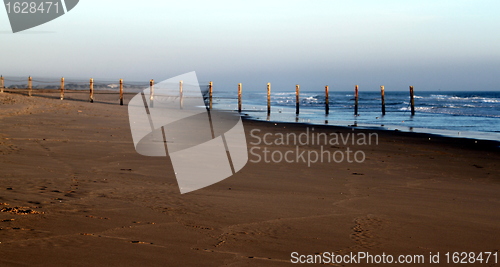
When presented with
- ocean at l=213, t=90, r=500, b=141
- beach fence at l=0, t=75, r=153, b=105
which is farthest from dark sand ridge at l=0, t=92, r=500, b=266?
beach fence at l=0, t=75, r=153, b=105

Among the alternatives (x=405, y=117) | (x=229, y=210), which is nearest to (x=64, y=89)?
(x=405, y=117)

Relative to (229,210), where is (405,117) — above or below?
below

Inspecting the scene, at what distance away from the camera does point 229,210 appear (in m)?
4.63

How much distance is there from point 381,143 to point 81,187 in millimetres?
8294

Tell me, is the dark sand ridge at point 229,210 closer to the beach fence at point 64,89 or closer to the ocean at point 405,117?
the ocean at point 405,117

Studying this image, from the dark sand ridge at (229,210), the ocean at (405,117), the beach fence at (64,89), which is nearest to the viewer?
the dark sand ridge at (229,210)

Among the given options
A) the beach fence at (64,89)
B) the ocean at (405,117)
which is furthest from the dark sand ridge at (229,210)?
the beach fence at (64,89)

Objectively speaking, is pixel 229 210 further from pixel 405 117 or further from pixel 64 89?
pixel 64 89

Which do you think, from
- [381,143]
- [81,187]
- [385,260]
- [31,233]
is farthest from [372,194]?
[381,143]

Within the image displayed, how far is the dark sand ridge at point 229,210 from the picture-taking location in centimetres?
337

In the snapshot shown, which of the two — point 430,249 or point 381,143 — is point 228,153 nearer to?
point 381,143

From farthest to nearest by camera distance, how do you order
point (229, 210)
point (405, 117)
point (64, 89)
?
1. point (64, 89)
2. point (405, 117)
3. point (229, 210)

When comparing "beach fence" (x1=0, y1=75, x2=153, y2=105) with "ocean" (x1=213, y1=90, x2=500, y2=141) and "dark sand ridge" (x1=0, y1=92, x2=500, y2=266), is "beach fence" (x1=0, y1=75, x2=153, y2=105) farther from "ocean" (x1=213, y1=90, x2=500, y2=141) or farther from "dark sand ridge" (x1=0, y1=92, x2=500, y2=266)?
"dark sand ridge" (x1=0, y1=92, x2=500, y2=266)

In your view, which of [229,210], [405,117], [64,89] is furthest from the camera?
[64,89]
